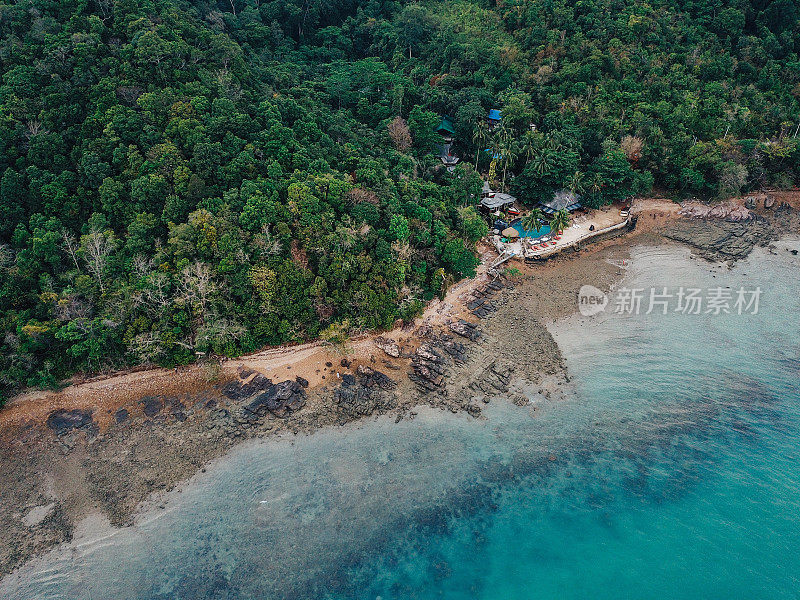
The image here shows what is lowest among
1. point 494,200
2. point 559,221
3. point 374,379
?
point 374,379

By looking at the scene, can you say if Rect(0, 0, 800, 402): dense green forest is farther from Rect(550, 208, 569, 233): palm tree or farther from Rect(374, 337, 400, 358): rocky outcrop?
Rect(550, 208, 569, 233): palm tree

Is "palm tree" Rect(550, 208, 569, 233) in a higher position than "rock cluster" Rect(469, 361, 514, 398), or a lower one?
higher

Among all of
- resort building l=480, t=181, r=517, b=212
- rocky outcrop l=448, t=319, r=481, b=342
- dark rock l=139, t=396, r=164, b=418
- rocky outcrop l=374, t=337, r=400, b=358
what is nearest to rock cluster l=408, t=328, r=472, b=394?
rocky outcrop l=448, t=319, r=481, b=342

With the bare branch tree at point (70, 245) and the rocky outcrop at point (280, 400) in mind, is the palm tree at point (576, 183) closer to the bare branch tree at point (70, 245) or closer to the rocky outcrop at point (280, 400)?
the rocky outcrop at point (280, 400)

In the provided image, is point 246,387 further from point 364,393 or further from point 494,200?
point 494,200

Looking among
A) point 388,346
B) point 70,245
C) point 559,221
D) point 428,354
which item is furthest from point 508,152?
point 70,245

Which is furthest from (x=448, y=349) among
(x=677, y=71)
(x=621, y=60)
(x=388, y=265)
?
(x=677, y=71)

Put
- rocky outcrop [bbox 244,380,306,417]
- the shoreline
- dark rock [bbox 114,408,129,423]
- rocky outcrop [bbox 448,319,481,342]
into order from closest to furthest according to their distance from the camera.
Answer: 1. the shoreline
2. dark rock [bbox 114,408,129,423]
3. rocky outcrop [bbox 244,380,306,417]
4. rocky outcrop [bbox 448,319,481,342]
